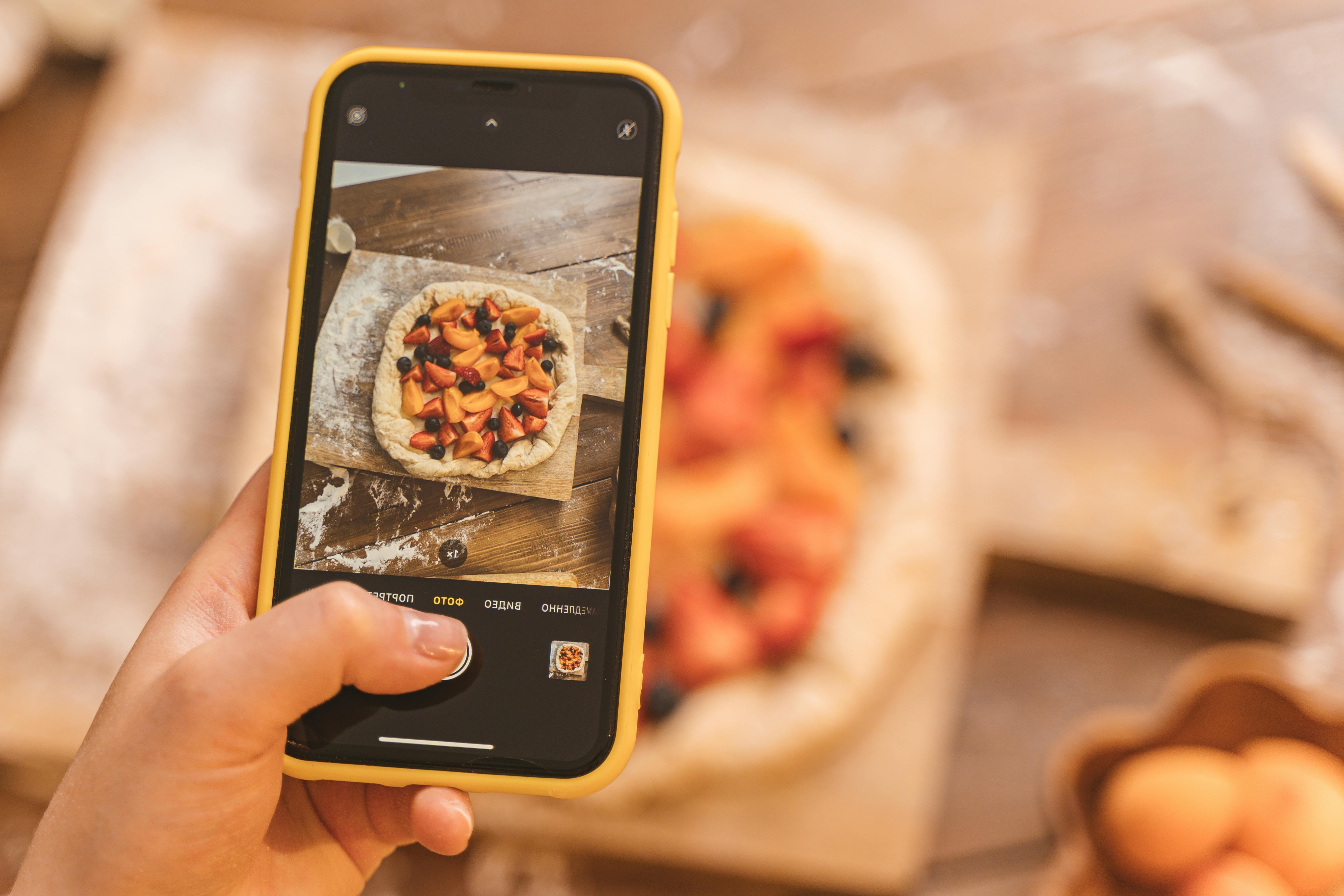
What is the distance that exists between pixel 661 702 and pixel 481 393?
496mm

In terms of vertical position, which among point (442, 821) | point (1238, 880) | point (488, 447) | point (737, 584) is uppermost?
point (488, 447)

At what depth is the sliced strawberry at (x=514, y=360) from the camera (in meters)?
0.51

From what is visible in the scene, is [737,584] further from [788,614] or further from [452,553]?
[452,553]

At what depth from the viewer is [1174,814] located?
765 millimetres

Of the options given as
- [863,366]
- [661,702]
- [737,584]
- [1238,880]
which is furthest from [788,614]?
[1238,880]

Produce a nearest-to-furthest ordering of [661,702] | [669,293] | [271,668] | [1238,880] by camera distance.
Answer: [271,668]
[669,293]
[1238,880]
[661,702]

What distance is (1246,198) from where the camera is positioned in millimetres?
1114

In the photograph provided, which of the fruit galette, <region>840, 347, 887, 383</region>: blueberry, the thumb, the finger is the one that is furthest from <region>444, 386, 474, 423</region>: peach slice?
<region>840, 347, 887, 383</region>: blueberry

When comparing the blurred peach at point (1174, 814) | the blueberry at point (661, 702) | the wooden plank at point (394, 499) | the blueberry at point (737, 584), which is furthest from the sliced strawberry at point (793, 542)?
the wooden plank at point (394, 499)

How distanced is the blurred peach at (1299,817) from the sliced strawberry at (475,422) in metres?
0.80

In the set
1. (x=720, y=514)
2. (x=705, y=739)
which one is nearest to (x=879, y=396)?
(x=720, y=514)

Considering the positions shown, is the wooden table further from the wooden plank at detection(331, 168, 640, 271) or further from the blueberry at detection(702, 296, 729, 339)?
the blueberry at detection(702, 296, 729, 339)

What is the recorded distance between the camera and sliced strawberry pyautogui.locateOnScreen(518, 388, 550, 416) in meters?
0.50

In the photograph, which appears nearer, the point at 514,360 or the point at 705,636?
the point at 514,360
